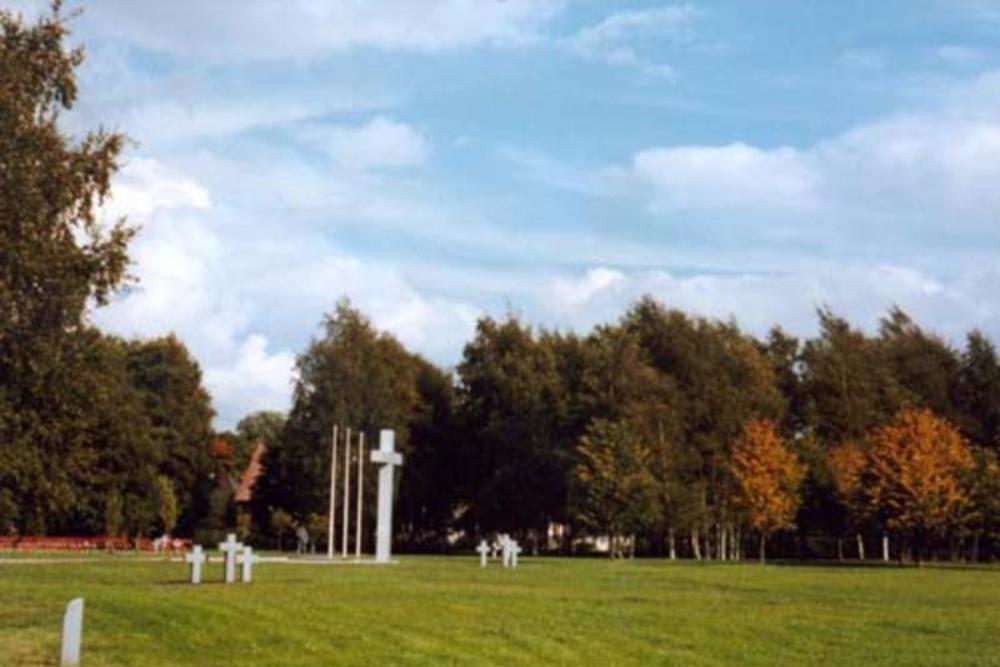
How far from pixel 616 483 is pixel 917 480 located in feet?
50.4

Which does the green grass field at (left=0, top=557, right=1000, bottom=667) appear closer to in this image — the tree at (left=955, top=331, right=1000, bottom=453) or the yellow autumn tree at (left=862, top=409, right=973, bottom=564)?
the yellow autumn tree at (left=862, top=409, right=973, bottom=564)

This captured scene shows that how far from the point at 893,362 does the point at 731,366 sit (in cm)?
1155

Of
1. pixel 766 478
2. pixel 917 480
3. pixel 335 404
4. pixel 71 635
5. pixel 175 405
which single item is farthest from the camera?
pixel 175 405

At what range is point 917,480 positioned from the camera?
65.1m

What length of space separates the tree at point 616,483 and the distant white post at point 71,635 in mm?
55954

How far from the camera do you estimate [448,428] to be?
92.6m

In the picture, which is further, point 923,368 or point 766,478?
point 923,368

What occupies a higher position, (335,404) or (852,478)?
(335,404)

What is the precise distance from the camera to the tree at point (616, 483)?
7156 cm

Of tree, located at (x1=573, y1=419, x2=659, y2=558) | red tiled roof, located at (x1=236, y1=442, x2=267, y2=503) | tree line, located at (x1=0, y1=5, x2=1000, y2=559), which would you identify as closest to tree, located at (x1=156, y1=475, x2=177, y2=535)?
tree line, located at (x1=0, y1=5, x2=1000, y2=559)

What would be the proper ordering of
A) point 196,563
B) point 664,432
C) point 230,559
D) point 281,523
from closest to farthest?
point 196,563 < point 230,559 < point 664,432 < point 281,523

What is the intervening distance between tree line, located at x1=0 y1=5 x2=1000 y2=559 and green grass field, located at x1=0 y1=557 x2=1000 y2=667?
113 feet

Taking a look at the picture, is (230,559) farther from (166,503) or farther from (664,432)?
(166,503)

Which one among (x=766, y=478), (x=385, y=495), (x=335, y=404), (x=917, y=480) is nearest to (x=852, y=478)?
(x=766, y=478)
